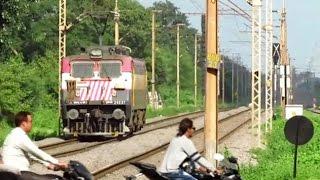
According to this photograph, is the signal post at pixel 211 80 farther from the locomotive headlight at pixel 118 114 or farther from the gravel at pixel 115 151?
the locomotive headlight at pixel 118 114

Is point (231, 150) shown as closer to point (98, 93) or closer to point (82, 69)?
point (98, 93)

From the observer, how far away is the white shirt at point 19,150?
959 centimetres

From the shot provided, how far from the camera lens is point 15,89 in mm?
41281

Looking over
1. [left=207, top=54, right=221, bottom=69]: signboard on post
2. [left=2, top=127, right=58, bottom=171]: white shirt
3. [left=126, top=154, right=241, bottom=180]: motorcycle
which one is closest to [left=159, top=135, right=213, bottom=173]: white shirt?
[left=126, top=154, right=241, bottom=180]: motorcycle

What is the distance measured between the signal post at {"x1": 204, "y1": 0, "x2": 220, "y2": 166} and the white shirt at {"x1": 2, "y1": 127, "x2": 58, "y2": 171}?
21.6 ft

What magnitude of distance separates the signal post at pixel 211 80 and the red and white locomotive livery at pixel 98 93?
614 inches

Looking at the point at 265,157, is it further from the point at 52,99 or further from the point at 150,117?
the point at 150,117

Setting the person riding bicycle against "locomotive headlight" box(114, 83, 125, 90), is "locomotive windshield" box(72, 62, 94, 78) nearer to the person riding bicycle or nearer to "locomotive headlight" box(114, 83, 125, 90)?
"locomotive headlight" box(114, 83, 125, 90)

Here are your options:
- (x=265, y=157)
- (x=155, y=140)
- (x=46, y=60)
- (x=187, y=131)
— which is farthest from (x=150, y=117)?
(x=187, y=131)

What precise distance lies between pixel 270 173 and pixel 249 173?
19.7 inches

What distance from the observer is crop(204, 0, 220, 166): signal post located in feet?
52.1

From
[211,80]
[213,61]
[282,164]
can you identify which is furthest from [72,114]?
[213,61]

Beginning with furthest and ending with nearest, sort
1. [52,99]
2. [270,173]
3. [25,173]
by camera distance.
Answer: [52,99], [270,173], [25,173]

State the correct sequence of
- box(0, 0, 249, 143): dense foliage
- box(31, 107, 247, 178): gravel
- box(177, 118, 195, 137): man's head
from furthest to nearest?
box(0, 0, 249, 143): dense foliage → box(31, 107, 247, 178): gravel → box(177, 118, 195, 137): man's head
